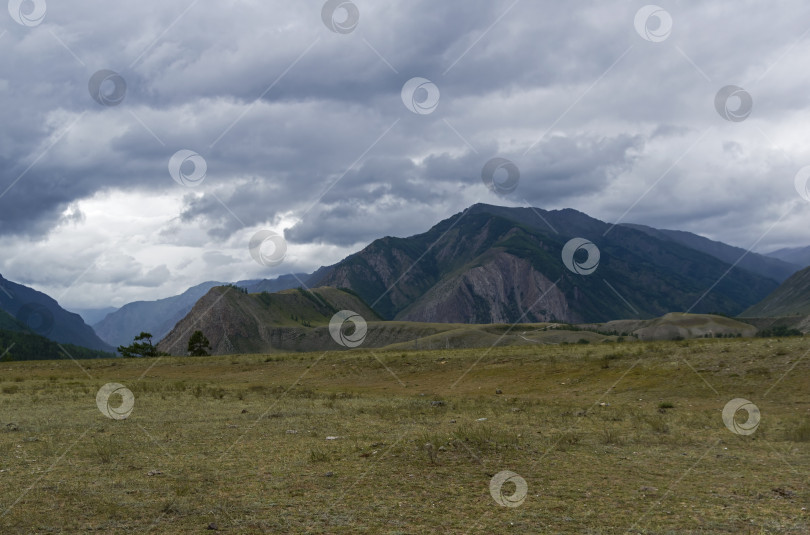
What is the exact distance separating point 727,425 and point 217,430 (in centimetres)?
1736

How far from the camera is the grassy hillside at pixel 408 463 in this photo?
9289 millimetres

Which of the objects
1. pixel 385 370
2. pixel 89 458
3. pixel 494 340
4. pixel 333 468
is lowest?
pixel 333 468

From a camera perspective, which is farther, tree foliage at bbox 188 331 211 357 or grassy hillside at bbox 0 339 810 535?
tree foliage at bbox 188 331 211 357

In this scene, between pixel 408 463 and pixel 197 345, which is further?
pixel 197 345

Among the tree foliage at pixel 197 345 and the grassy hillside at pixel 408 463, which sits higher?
the tree foliage at pixel 197 345

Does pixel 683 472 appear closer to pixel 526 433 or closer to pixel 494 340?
pixel 526 433

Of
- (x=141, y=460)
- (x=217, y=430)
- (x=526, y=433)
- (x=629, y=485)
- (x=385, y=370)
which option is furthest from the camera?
(x=385, y=370)

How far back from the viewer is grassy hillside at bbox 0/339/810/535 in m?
9.29

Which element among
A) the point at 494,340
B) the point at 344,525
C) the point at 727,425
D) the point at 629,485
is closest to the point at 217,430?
the point at 344,525

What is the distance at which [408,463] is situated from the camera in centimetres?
1315

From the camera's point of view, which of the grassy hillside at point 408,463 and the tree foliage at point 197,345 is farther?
the tree foliage at point 197,345

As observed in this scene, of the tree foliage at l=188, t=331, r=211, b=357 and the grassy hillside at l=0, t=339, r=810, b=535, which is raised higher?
the tree foliage at l=188, t=331, r=211, b=357

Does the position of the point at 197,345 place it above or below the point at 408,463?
above

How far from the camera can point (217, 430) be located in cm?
1892
